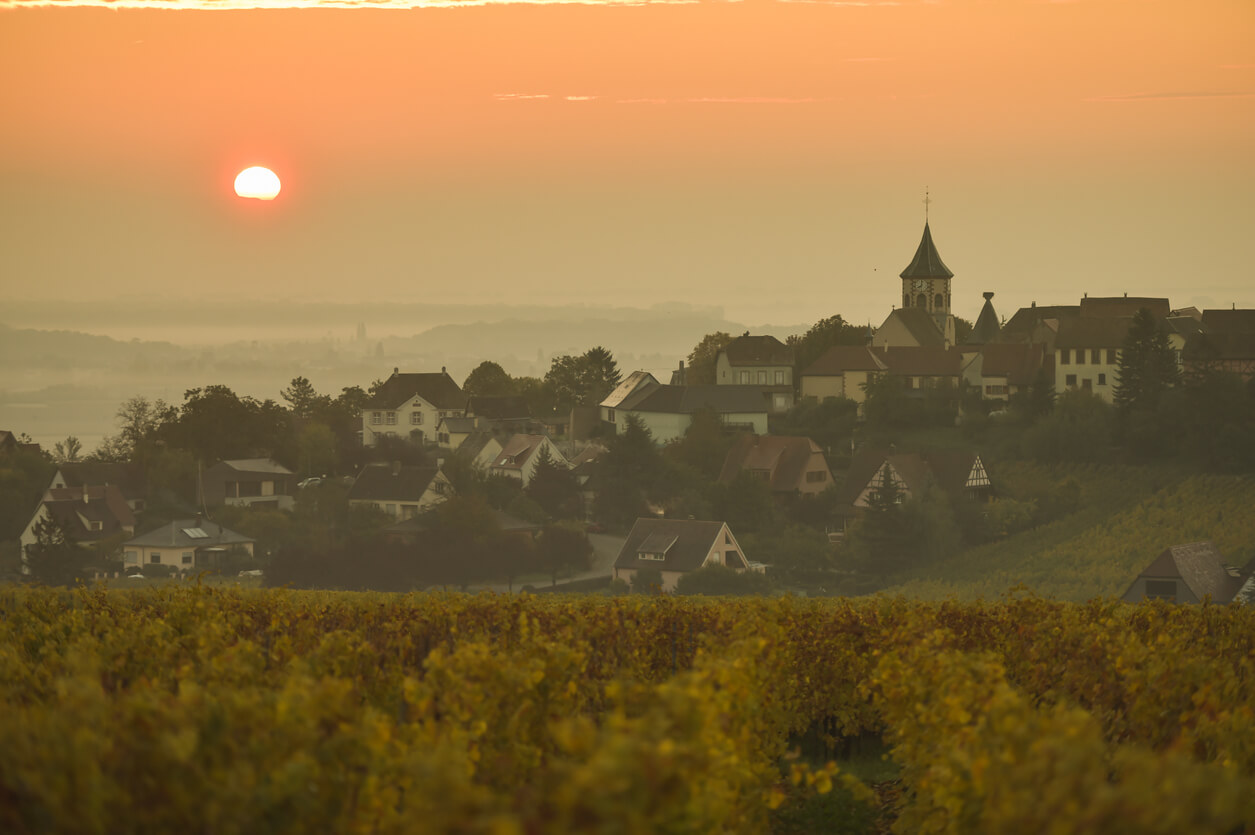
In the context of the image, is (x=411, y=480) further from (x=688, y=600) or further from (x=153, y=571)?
(x=688, y=600)

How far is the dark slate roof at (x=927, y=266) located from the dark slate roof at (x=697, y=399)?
33.0m

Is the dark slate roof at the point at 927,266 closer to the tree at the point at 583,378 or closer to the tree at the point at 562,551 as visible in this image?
the tree at the point at 583,378

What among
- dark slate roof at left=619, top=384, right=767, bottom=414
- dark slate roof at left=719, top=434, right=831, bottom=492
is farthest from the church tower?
dark slate roof at left=719, top=434, right=831, bottom=492

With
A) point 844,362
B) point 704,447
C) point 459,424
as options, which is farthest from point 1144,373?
point 459,424

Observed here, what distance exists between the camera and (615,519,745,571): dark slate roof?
62.3 meters

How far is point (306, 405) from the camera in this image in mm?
94188

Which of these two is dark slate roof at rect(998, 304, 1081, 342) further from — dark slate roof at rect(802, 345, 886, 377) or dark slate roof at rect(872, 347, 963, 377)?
dark slate roof at rect(802, 345, 886, 377)

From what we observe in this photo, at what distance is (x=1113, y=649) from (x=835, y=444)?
7142 centimetres

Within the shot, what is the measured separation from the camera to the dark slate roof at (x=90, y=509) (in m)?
69.6

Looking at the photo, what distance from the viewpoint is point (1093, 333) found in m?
84.6

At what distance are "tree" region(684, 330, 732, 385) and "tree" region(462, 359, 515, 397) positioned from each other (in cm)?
1570

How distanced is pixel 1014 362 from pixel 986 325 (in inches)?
890

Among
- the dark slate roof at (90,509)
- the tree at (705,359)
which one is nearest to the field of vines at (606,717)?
the dark slate roof at (90,509)

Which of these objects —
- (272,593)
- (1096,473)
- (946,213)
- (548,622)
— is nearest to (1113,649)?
(548,622)
